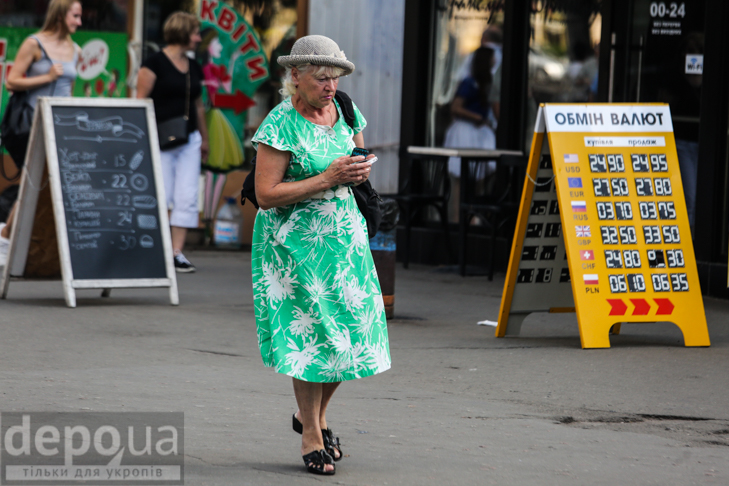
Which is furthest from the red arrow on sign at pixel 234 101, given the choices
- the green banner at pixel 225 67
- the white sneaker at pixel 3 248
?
the white sneaker at pixel 3 248

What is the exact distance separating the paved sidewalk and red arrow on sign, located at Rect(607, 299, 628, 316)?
0.77 ft

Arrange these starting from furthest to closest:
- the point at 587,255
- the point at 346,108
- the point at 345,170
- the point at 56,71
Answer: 1. the point at 56,71
2. the point at 587,255
3. the point at 346,108
4. the point at 345,170

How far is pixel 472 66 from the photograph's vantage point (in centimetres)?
1177

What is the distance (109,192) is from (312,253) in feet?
14.3

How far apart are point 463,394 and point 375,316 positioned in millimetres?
1614

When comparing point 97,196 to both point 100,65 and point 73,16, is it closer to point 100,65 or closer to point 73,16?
point 73,16

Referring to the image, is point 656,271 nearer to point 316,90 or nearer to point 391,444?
point 391,444

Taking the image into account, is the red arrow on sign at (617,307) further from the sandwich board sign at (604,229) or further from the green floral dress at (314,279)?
the green floral dress at (314,279)

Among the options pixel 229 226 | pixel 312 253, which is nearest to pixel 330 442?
pixel 312 253

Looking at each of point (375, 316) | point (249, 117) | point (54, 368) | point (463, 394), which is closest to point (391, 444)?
point (375, 316)

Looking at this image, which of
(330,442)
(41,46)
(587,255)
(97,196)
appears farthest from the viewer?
(41,46)

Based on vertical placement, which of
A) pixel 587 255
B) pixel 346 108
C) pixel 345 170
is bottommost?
pixel 587 255

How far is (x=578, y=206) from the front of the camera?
7293mm

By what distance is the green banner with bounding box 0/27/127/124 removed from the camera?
12570 millimetres
